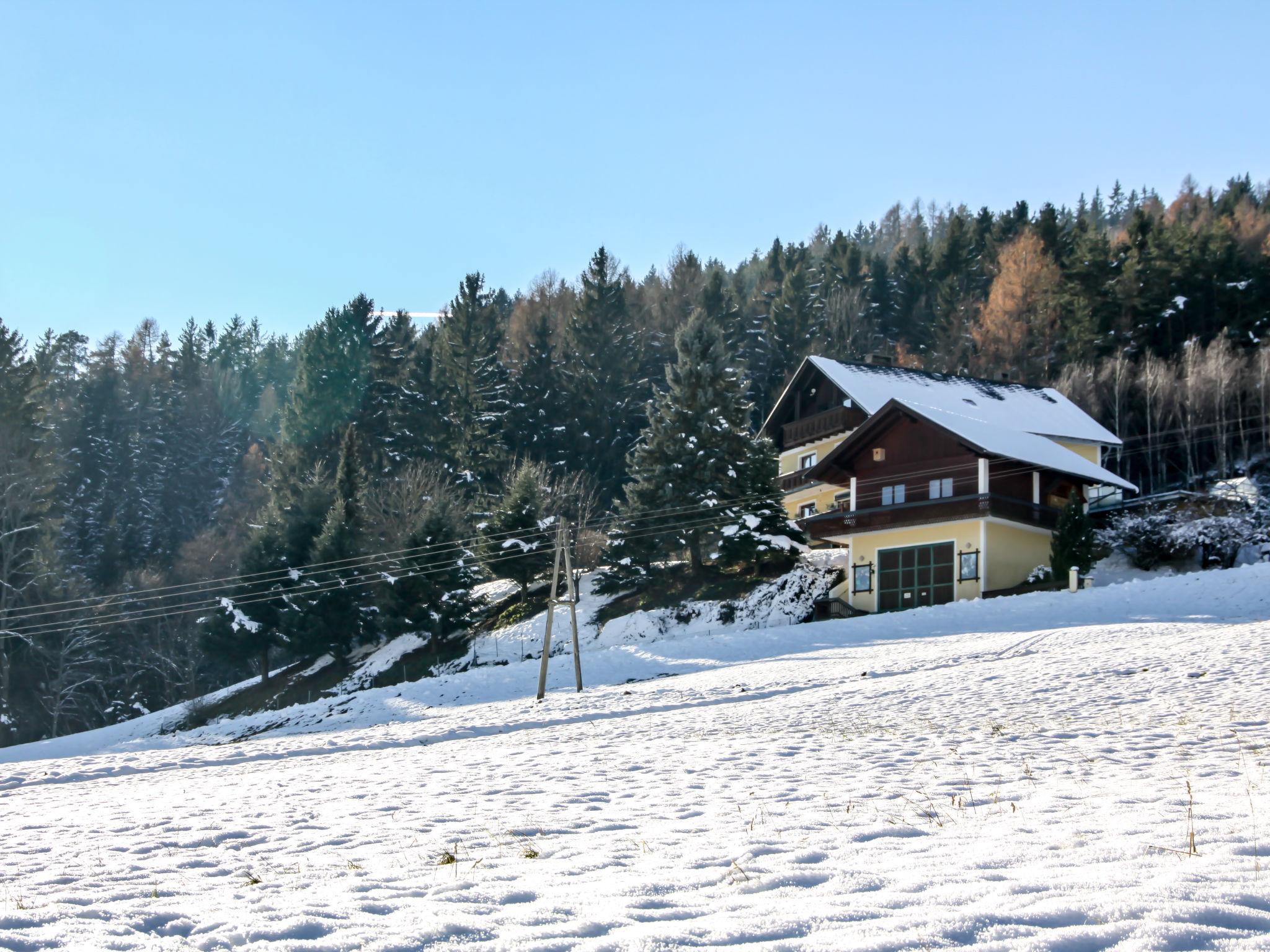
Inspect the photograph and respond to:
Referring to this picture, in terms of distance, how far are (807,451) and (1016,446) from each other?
51.1 feet

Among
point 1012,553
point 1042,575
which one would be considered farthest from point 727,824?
point 1012,553

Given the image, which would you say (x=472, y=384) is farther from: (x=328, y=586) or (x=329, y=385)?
(x=328, y=586)

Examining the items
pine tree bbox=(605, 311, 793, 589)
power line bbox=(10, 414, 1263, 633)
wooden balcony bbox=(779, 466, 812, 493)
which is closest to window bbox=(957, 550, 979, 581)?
power line bbox=(10, 414, 1263, 633)

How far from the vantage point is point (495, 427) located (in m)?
68.8

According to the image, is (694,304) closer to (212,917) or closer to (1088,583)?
(1088,583)

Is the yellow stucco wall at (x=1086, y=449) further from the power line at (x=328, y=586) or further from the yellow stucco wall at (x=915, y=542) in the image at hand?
the power line at (x=328, y=586)

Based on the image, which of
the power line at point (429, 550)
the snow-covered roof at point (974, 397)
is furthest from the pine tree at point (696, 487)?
the snow-covered roof at point (974, 397)

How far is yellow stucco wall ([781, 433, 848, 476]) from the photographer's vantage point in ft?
176

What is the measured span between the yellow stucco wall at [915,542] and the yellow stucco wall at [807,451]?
31.4ft

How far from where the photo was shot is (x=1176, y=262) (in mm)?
61094

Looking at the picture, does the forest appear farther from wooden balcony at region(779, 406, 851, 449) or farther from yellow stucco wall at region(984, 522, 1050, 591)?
yellow stucco wall at region(984, 522, 1050, 591)

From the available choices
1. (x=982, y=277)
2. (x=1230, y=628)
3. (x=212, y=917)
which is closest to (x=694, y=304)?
(x=982, y=277)

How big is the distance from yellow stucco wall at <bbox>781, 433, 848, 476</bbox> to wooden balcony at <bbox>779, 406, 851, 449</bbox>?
0.32m

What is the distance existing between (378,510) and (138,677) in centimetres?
1566
